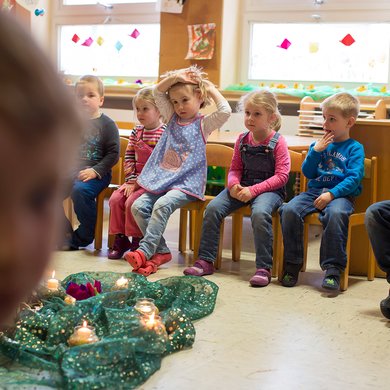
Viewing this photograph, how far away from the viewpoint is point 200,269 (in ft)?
10.6

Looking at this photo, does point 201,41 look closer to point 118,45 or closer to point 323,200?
point 118,45

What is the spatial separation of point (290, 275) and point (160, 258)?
0.66 m

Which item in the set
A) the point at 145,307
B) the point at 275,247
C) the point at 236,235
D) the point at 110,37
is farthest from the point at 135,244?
the point at 110,37

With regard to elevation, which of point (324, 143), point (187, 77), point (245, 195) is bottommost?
point (245, 195)

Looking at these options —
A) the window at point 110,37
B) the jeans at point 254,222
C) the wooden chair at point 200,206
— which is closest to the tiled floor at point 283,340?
the jeans at point 254,222

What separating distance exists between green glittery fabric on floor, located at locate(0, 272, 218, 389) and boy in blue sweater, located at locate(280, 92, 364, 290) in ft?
1.96

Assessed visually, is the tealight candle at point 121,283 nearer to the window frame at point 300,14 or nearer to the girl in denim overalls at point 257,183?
the girl in denim overalls at point 257,183

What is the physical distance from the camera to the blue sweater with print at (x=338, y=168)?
124 inches

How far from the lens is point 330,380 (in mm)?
1963

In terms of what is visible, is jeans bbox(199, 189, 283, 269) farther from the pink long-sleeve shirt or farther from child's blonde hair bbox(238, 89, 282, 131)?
child's blonde hair bbox(238, 89, 282, 131)

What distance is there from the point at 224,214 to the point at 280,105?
238 centimetres

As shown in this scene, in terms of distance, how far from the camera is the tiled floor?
1954 mm

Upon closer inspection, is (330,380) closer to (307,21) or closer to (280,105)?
(280,105)

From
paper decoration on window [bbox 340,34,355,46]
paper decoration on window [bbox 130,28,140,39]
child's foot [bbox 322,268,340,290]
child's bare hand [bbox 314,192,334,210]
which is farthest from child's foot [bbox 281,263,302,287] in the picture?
paper decoration on window [bbox 130,28,140,39]
